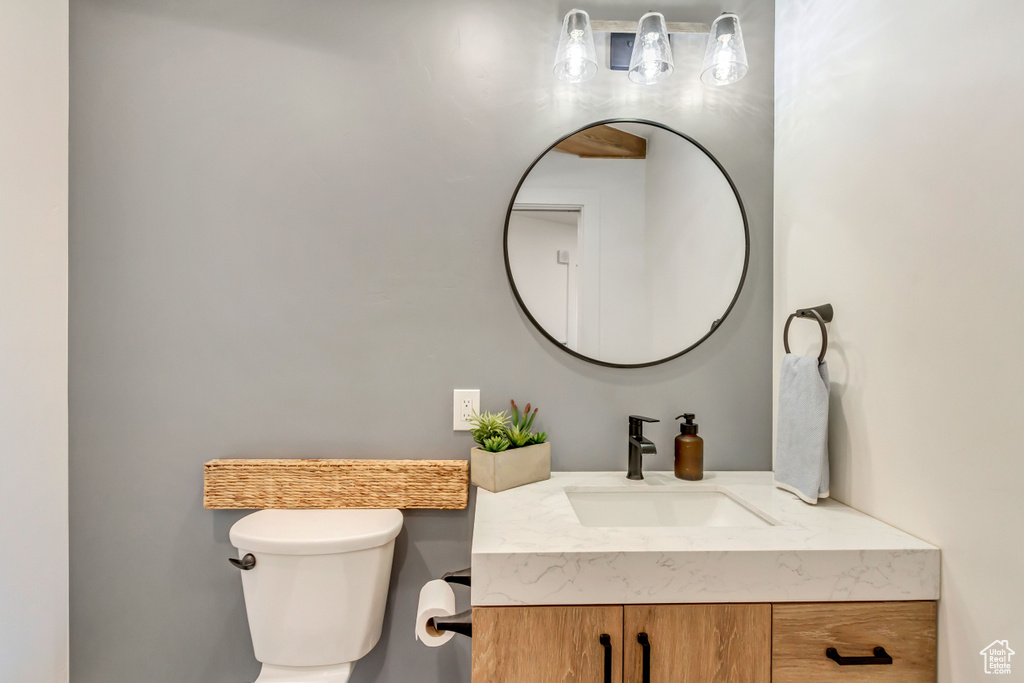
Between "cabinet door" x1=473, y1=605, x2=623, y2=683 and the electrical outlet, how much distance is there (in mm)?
545

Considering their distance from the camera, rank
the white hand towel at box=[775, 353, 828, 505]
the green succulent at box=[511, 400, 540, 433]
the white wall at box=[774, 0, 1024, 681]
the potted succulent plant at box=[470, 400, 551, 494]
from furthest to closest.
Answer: the green succulent at box=[511, 400, 540, 433]
the potted succulent plant at box=[470, 400, 551, 494]
the white hand towel at box=[775, 353, 828, 505]
the white wall at box=[774, 0, 1024, 681]

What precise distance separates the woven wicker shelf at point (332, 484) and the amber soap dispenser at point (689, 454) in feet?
1.84

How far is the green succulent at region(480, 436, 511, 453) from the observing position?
119 centimetres

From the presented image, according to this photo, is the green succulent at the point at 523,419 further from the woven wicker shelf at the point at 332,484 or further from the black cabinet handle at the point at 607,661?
the black cabinet handle at the point at 607,661

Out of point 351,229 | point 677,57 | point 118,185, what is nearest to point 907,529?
point 677,57

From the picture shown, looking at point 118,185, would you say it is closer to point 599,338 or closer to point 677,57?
point 599,338

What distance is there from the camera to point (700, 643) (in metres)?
0.82

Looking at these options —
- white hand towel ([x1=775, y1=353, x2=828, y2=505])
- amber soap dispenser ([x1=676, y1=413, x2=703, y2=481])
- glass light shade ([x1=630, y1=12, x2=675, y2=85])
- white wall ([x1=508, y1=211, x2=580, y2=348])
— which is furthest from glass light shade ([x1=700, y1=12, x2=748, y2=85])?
amber soap dispenser ([x1=676, y1=413, x2=703, y2=481])

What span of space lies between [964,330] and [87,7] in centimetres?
212

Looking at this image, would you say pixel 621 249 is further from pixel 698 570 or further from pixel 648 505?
pixel 698 570

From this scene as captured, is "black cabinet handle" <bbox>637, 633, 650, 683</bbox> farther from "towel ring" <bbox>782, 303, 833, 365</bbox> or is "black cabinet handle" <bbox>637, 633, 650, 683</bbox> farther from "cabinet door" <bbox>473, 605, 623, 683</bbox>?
"towel ring" <bbox>782, 303, 833, 365</bbox>

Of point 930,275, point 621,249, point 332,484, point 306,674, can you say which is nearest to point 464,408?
point 332,484

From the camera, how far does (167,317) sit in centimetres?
130
